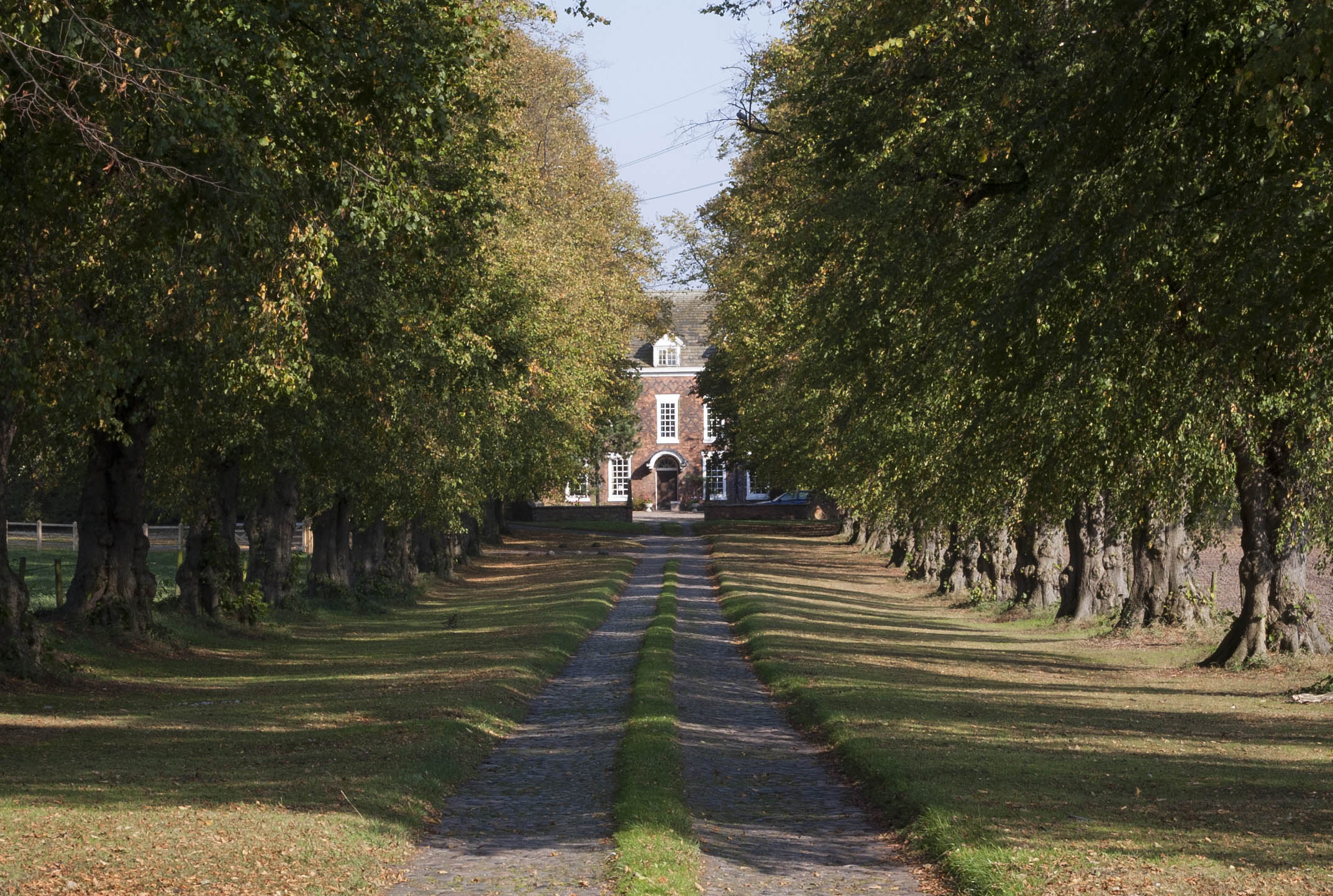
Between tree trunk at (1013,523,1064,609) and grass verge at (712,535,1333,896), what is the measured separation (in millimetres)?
2575

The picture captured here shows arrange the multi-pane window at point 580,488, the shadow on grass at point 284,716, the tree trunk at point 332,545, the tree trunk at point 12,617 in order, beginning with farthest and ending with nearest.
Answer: the multi-pane window at point 580,488 → the tree trunk at point 332,545 → the tree trunk at point 12,617 → the shadow on grass at point 284,716

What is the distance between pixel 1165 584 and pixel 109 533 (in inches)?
727

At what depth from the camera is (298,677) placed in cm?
2109

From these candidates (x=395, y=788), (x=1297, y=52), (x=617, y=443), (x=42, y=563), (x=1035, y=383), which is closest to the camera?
(x=1297, y=52)

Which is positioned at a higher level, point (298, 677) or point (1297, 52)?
point (1297, 52)

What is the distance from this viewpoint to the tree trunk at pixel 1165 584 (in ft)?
83.1

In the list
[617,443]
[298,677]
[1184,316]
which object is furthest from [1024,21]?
[617,443]

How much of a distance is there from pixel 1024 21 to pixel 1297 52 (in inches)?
202

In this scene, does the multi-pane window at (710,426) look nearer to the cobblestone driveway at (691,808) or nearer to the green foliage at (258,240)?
the green foliage at (258,240)

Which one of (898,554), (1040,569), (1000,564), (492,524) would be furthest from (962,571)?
(492,524)

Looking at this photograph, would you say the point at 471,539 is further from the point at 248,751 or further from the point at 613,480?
the point at 248,751

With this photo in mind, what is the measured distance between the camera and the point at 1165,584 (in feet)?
83.8

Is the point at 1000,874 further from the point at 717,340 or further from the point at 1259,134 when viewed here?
the point at 717,340

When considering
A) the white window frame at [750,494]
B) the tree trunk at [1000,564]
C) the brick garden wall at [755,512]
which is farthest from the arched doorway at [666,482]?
the tree trunk at [1000,564]
